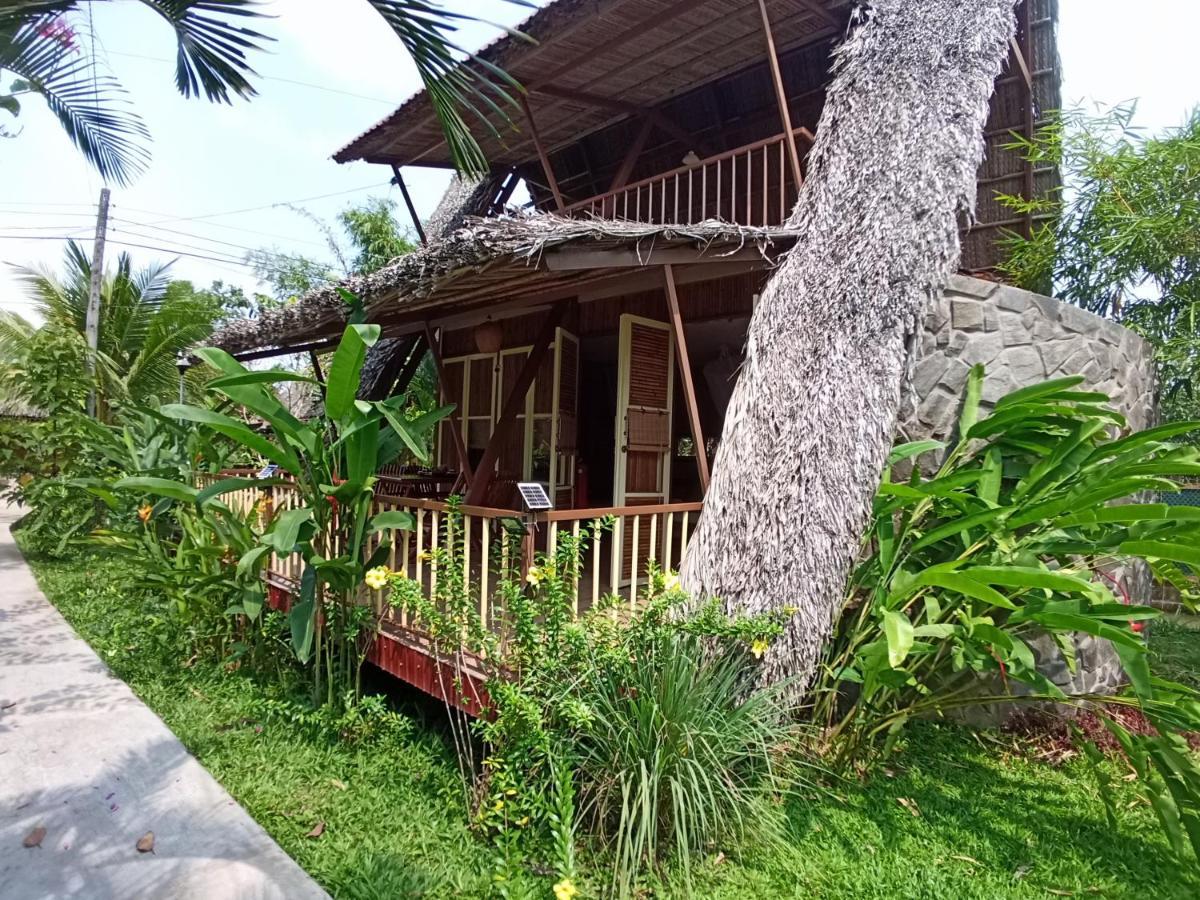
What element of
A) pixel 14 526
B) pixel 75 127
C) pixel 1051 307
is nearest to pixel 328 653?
pixel 75 127

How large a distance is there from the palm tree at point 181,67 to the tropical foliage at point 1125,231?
4.94 m

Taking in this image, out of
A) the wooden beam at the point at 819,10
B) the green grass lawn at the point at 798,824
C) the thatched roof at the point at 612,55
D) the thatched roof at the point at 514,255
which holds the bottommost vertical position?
the green grass lawn at the point at 798,824

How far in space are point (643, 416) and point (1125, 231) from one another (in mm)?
3873

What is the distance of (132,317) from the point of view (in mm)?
10148

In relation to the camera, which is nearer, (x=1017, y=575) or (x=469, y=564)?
(x=1017, y=575)

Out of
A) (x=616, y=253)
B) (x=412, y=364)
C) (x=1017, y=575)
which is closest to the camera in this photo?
(x=1017, y=575)

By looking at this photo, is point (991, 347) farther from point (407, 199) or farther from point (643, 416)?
point (407, 199)

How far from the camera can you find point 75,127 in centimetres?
343

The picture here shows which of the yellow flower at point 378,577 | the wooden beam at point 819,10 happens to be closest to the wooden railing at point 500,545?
the yellow flower at point 378,577

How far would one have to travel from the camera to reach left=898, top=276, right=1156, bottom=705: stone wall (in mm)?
4383

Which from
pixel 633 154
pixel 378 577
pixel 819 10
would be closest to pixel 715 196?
pixel 633 154

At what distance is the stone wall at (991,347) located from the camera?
4.39 metres

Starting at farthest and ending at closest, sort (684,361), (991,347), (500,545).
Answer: (991,347)
(684,361)
(500,545)

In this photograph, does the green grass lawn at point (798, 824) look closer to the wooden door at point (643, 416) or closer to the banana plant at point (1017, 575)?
the banana plant at point (1017, 575)
